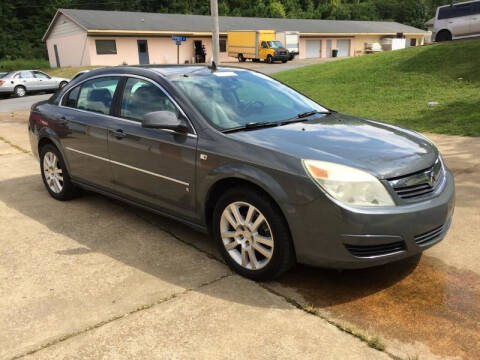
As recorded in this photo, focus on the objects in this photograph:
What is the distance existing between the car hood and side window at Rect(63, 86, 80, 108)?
2487 millimetres

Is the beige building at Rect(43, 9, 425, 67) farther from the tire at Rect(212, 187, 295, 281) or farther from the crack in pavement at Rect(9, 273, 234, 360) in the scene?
the crack in pavement at Rect(9, 273, 234, 360)

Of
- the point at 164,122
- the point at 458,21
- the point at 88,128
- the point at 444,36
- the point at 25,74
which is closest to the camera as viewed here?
the point at 164,122

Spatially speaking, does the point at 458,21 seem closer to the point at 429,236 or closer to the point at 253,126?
the point at 253,126

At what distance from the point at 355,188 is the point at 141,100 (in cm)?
230

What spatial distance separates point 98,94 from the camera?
4902 mm

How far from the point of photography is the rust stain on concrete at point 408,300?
2822 mm

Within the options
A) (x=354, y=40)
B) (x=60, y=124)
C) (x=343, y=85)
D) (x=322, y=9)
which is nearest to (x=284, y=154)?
(x=60, y=124)

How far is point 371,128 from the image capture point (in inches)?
157

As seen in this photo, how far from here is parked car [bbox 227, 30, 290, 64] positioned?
36344 mm

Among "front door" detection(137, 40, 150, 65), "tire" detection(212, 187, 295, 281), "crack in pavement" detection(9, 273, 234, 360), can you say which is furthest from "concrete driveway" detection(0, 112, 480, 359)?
"front door" detection(137, 40, 150, 65)

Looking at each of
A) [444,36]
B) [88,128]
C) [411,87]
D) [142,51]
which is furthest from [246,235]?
[142,51]

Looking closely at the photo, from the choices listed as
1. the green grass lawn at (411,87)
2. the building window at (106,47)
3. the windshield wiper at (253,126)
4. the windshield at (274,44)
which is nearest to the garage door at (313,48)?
the windshield at (274,44)

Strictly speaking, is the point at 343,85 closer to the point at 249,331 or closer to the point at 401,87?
the point at 401,87

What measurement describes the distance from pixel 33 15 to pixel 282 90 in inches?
2438
